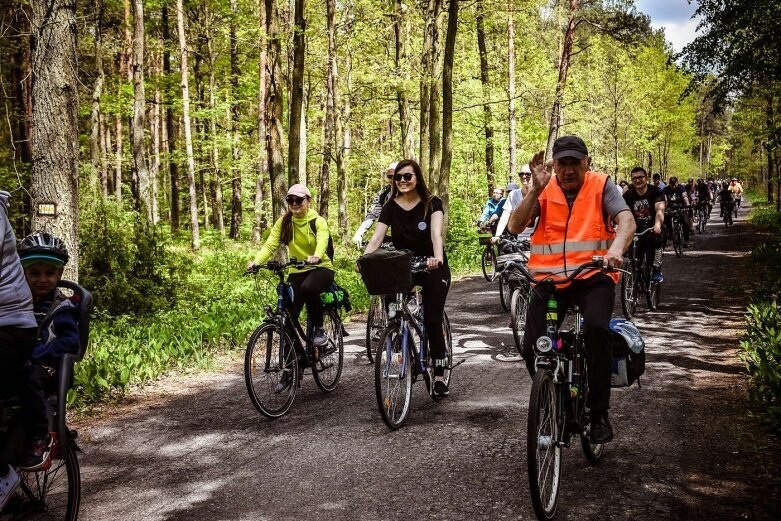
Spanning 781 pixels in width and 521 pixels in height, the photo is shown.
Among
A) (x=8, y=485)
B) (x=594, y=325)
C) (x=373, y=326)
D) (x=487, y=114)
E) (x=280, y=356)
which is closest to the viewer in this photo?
(x=8, y=485)

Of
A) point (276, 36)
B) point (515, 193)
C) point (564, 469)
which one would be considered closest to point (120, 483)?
point (564, 469)

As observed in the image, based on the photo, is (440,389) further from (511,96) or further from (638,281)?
(511,96)

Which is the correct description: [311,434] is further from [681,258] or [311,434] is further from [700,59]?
[681,258]

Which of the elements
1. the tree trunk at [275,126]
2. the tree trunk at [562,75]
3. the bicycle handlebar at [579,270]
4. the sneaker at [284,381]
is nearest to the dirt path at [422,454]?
the sneaker at [284,381]

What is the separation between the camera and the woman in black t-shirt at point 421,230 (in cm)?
622

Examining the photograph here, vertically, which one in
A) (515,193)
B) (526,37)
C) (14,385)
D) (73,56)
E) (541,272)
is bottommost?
(14,385)

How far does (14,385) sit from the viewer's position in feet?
11.4

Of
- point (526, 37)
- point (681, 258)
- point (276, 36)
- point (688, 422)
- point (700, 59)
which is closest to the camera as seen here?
point (688, 422)

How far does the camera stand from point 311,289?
6910 millimetres

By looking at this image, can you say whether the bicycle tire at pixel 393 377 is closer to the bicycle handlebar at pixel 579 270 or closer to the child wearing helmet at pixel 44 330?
the bicycle handlebar at pixel 579 270

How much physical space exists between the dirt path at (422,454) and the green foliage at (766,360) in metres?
0.19

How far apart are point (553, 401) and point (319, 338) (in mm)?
3552

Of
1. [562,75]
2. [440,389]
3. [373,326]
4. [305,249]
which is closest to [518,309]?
[373,326]

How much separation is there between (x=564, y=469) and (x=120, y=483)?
3.36 m
